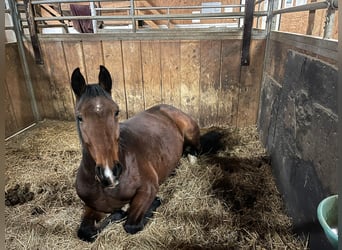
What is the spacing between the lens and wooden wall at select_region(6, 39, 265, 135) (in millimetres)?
2646

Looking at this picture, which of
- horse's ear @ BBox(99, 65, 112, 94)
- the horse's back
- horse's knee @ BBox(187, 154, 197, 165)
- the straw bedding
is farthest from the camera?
horse's knee @ BBox(187, 154, 197, 165)

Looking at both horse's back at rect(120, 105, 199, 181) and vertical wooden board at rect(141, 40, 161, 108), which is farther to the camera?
vertical wooden board at rect(141, 40, 161, 108)

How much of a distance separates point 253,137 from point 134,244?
1.70 metres

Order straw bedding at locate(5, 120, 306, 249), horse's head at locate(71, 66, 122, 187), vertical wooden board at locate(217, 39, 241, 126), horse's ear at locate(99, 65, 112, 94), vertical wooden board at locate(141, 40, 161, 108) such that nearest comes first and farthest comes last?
horse's head at locate(71, 66, 122, 187) < horse's ear at locate(99, 65, 112, 94) < straw bedding at locate(5, 120, 306, 249) < vertical wooden board at locate(217, 39, 241, 126) < vertical wooden board at locate(141, 40, 161, 108)

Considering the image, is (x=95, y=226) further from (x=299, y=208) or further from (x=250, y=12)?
(x=250, y=12)

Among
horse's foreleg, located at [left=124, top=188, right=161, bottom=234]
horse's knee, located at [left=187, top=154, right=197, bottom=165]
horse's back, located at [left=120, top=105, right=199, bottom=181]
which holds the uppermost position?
horse's back, located at [left=120, top=105, right=199, bottom=181]

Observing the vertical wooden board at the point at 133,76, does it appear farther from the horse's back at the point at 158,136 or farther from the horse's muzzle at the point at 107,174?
the horse's muzzle at the point at 107,174

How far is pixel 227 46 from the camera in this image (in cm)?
259

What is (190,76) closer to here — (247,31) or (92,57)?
(247,31)

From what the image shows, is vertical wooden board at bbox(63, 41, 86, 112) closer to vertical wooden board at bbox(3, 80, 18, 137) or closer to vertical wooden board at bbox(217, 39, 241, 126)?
vertical wooden board at bbox(3, 80, 18, 137)

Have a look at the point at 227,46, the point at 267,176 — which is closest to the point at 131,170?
the point at 267,176

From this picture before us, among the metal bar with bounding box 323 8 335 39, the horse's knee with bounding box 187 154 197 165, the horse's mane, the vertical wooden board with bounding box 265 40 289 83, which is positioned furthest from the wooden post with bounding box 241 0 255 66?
the horse's mane

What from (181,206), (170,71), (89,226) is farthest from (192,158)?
(89,226)

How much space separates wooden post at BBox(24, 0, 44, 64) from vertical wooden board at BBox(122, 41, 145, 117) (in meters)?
1.03
